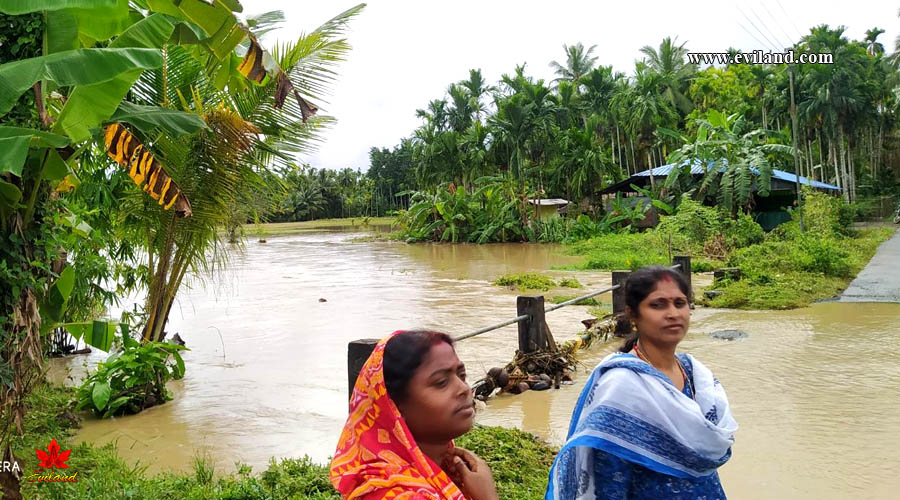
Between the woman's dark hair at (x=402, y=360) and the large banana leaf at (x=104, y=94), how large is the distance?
9.55 ft

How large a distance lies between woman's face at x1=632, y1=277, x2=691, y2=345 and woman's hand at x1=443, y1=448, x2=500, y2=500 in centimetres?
96

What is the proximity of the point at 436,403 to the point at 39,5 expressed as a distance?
2.80m

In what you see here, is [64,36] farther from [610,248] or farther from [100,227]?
[610,248]

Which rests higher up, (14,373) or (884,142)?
(884,142)

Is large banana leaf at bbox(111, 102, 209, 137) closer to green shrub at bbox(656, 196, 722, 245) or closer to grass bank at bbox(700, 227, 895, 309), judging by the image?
grass bank at bbox(700, 227, 895, 309)

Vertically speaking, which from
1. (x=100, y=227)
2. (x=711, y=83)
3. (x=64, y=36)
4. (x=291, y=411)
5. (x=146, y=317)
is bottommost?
(x=291, y=411)

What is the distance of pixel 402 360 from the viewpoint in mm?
1523

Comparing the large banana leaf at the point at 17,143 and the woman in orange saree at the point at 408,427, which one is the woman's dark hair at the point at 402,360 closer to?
the woman in orange saree at the point at 408,427

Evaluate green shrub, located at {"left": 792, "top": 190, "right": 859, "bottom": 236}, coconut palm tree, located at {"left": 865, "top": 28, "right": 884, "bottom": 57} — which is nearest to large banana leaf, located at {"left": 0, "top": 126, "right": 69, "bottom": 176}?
green shrub, located at {"left": 792, "top": 190, "right": 859, "bottom": 236}

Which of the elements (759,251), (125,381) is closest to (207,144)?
(125,381)

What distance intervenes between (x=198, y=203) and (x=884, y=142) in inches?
2029

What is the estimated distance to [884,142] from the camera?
45.9 m

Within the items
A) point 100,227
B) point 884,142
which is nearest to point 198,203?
point 100,227

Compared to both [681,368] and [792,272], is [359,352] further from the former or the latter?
[792,272]
